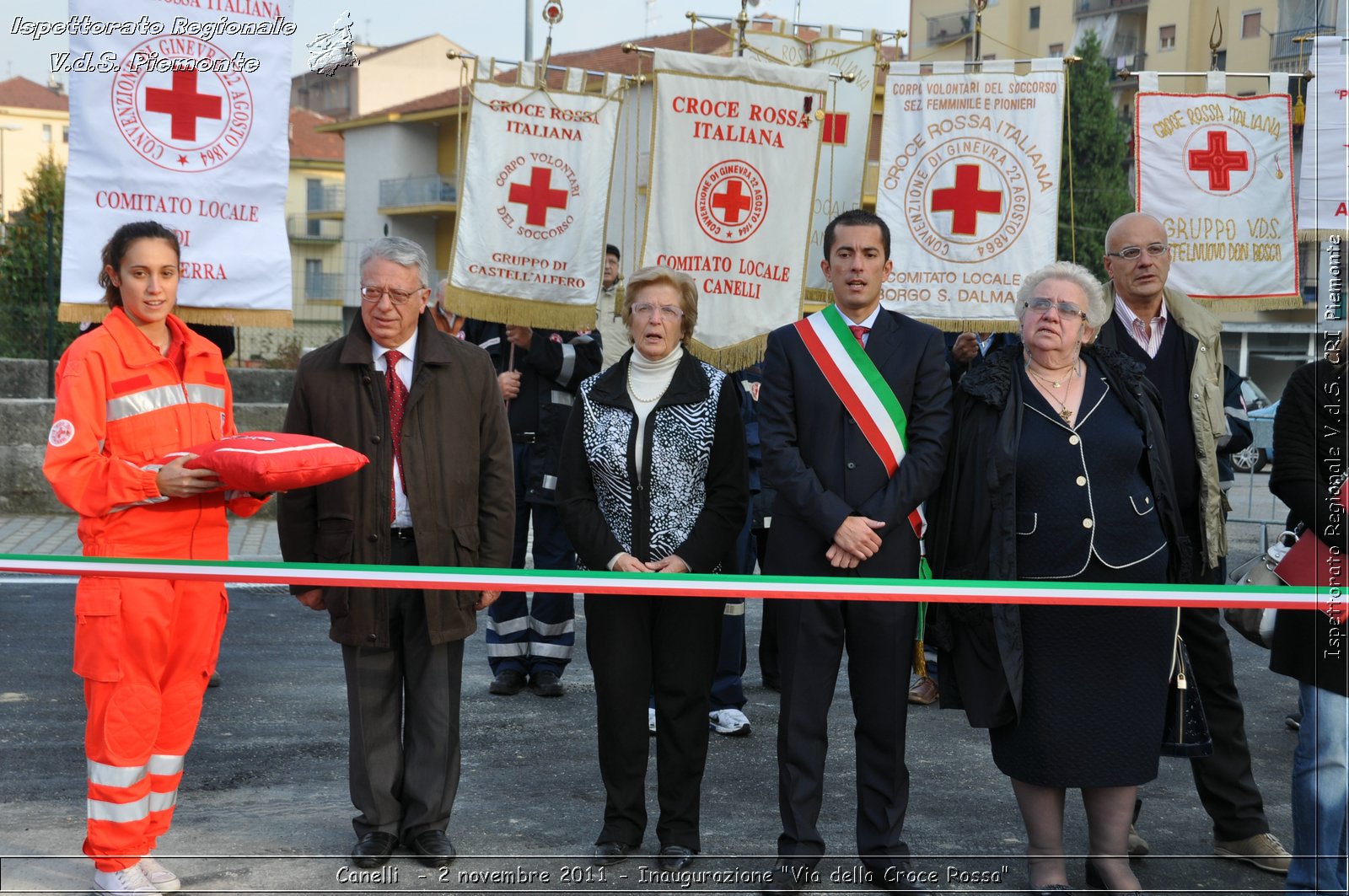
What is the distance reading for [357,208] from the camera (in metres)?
42.9

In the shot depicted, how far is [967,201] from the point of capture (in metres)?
7.16

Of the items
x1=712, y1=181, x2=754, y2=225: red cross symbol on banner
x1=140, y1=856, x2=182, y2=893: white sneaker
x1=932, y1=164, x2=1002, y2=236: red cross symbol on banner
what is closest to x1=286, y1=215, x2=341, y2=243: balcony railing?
x1=712, y1=181, x2=754, y2=225: red cross symbol on banner

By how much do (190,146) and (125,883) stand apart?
3228mm

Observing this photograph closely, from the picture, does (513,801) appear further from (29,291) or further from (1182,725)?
(29,291)

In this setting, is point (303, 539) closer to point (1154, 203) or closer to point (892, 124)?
point (892, 124)

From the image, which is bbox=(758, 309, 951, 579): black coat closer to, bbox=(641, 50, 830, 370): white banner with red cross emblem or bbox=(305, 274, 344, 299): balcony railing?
bbox=(641, 50, 830, 370): white banner with red cross emblem

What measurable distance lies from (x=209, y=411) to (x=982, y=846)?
297cm

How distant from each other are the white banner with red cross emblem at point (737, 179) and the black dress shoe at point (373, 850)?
3323mm

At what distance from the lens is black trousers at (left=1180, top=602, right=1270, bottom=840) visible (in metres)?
4.64

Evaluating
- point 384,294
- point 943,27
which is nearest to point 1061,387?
point 384,294

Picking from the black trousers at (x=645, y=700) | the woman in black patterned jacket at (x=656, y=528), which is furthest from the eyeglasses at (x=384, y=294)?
the black trousers at (x=645, y=700)

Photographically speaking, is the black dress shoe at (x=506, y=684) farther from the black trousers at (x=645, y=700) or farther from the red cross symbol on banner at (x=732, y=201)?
the red cross symbol on banner at (x=732, y=201)

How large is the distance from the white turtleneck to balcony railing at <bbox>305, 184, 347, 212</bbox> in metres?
Result: 42.2

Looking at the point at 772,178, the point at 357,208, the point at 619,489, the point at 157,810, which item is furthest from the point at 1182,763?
the point at 357,208
